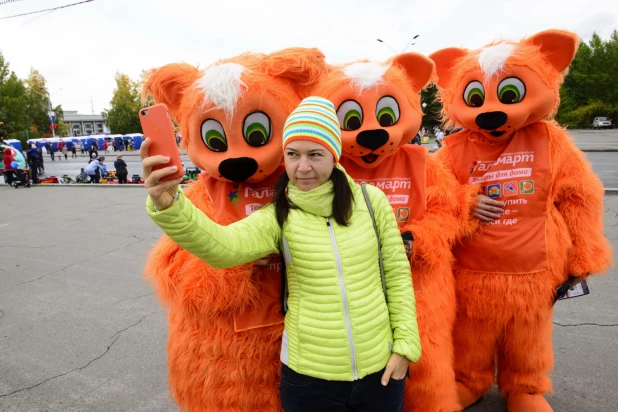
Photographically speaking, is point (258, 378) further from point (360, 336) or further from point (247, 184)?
point (247, 184)

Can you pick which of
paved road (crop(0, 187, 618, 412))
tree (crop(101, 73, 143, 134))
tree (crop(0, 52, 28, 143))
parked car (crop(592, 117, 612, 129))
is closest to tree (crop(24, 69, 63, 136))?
tree (crop(101, 73, 143, 134))

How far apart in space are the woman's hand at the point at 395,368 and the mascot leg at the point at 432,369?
0.37 metres

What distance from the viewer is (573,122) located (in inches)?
1439

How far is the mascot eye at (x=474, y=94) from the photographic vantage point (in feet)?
7.04

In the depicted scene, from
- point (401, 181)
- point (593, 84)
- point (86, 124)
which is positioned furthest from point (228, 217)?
point (86, 124)

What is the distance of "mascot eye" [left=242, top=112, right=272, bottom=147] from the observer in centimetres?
177

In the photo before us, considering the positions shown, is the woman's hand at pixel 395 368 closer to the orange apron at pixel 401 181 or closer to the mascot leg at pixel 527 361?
the orange apron at pixel 401 181

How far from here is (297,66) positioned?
6.04ft

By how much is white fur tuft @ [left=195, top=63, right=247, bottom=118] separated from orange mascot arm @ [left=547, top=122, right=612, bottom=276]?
165 cm

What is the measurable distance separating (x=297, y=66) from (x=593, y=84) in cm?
4160

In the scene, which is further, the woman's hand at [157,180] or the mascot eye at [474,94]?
the mascot eye at [474,94]

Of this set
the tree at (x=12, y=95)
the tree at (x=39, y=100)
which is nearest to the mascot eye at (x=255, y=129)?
the tree at (x=12, y=95)

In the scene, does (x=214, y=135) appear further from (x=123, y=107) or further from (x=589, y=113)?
(x=123, y=107)

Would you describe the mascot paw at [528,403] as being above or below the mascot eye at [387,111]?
below
